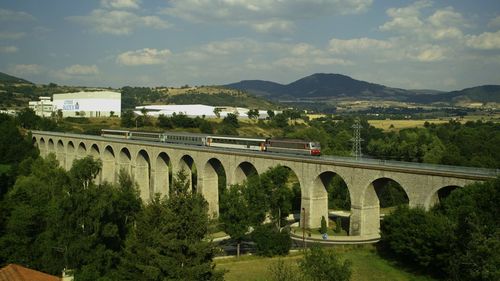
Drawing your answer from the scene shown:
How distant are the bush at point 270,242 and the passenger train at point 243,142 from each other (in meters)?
15.6

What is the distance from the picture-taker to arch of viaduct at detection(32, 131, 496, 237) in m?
42.3

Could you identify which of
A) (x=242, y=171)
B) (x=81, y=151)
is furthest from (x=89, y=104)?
(x=242, y=171)

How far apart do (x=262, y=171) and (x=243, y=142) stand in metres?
11.2

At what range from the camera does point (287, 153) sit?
6134cm

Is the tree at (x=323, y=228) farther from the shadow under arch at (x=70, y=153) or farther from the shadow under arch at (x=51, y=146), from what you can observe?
the shadow under arch at (x=51, y=146)

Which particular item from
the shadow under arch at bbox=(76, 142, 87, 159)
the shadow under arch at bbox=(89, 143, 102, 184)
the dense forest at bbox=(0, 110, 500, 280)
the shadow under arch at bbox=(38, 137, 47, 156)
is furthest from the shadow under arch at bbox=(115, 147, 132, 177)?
the shadow under arch at bbox=(38, 137, 47, 156)

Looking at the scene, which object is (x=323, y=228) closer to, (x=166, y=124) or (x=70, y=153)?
(x=70, y=153)

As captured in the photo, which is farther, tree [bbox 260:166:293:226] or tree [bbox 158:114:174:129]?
tree [bbox 158:114:174:129]

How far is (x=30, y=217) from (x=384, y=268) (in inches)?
1182

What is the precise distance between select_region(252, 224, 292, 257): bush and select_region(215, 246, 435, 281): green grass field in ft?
2.49

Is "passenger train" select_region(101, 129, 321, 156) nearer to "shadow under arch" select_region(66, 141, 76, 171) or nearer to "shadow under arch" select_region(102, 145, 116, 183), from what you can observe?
"shadow under arch" select_region(102, 145, 116, 183)

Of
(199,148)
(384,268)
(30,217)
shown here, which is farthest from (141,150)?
(384,268)

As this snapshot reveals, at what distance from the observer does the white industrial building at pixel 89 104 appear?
17625 cm

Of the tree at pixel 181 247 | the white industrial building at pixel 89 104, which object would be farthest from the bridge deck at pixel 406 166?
the white industrial building at pixel 89 104
